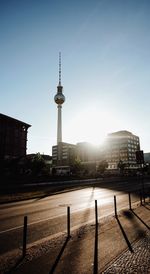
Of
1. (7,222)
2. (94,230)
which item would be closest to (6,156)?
(7,222)

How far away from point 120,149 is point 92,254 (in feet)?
443

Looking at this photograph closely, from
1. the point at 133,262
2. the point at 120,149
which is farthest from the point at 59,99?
the point at 133,262

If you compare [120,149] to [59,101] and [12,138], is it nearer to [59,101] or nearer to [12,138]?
[59,101]

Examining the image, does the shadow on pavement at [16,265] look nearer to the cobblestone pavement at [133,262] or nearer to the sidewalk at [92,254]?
the sidewalk at [92,254]

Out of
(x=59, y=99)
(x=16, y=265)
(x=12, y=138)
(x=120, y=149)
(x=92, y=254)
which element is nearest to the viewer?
(x=16, y=265)

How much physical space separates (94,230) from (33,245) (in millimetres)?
2433

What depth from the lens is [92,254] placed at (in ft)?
16.4

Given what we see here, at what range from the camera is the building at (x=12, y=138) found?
166 feet

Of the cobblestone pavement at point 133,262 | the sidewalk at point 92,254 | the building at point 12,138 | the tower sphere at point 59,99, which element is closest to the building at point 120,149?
the tower sphere at point 59,99

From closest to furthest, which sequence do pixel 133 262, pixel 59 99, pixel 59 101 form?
pixel 133 262
pixel 59 101
pixel 59 99

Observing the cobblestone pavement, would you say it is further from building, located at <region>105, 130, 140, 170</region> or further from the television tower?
building, located at <region>105, 130, 140, 170</region>

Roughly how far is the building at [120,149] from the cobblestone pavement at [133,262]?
129975mm

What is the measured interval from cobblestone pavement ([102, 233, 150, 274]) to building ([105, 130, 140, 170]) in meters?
130

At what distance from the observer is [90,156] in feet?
505
